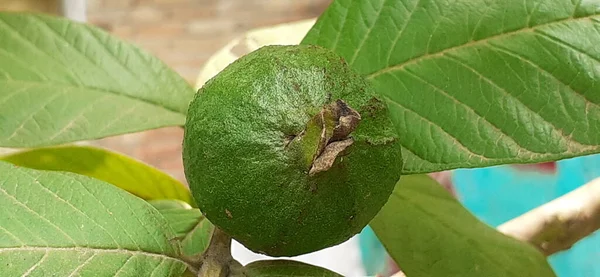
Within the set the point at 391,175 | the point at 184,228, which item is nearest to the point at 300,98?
the point at 391,175

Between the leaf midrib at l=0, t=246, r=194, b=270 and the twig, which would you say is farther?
the twig

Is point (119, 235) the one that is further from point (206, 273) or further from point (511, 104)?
point (511, 104)

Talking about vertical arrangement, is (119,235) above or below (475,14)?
below

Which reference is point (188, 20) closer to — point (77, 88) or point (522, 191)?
point (522, 191)

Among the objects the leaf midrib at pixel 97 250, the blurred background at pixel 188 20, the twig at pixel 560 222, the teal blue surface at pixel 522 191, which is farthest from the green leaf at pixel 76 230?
the blurred background at pixel 188 20

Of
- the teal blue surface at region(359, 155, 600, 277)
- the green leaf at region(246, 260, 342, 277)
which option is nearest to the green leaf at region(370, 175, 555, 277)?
the green leaf at region(246, 260, 342, 277)

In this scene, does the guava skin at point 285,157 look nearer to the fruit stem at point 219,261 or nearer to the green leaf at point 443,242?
the fruit stem at point 219,261

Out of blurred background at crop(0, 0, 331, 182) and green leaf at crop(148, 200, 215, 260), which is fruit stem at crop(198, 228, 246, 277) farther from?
blurred background at crop(0, 0, 331, 182)
